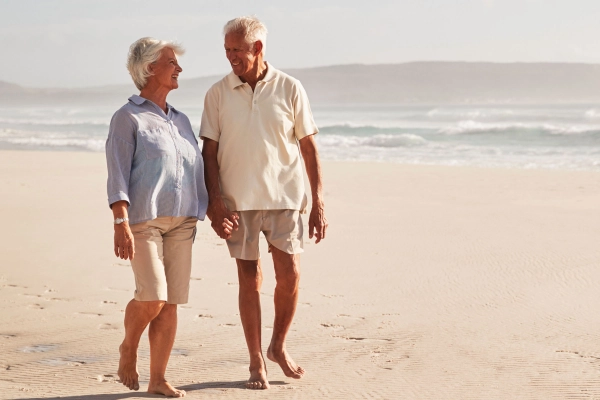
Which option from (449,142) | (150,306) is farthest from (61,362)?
(449,142)

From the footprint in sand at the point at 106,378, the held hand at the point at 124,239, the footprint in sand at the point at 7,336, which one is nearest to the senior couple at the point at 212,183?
the held hand at the point at 124,239

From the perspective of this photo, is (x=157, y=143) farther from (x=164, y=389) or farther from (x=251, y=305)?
(x=164, y=389)

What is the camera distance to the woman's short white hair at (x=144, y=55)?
144 inches

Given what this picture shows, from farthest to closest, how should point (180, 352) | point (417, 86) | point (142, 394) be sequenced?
point (417, 86) < point (180, 352) < point (142, 394)

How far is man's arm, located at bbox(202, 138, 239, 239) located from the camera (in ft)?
13.0

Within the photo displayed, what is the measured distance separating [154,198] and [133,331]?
0.62 metres

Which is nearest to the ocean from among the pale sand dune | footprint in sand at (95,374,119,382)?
the pale sand dune

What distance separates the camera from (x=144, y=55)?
3666 millimetres

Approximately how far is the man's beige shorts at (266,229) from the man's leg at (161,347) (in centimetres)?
45

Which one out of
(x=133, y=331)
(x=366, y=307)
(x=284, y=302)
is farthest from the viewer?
(x=366, y=307)

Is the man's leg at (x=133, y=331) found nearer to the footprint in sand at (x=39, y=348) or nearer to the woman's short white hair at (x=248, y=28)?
the footprint in sand at (x=39, y=348)

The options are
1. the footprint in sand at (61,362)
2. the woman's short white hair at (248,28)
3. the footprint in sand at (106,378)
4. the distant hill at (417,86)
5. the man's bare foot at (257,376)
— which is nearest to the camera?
the woman's short white hair at (248,28)

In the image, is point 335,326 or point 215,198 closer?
point 215,198

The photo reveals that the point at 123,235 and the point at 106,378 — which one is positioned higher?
the point at 123,235
